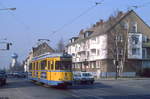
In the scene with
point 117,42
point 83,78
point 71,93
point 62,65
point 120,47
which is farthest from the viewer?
point 120,47

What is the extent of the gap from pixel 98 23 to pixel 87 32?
484 cm

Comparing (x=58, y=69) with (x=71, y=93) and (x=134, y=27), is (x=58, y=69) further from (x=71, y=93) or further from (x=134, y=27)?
(x=134, y=27)

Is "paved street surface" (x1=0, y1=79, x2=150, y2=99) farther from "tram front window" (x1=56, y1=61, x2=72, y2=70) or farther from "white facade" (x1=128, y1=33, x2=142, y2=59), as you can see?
"white facade" (x1=128, y1=33, x2=142, y2=59)

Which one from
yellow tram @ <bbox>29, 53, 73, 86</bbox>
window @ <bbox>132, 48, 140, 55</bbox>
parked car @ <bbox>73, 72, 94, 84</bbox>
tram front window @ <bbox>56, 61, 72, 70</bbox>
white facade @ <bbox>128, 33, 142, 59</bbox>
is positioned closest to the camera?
yellow tram @ <bbox>29, 53, 73, 86</bbox>

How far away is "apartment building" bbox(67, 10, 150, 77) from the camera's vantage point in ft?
203

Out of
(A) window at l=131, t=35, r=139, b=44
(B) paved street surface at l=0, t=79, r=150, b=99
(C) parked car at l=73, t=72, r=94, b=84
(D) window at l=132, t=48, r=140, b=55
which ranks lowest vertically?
(B) paved street surface at l=0, t=79, r=150, b=99

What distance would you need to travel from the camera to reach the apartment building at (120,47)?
6200cm

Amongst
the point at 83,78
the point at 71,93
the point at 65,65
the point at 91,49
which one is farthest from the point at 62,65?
the point at 91,49

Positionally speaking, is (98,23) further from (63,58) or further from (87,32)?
(63,58)

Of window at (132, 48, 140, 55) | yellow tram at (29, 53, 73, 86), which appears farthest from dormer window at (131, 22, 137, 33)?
yellow tram at (29, 53, 73, 86)

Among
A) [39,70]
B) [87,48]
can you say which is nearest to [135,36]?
[87,48]

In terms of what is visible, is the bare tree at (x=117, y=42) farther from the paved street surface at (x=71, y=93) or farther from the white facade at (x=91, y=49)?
the paved street surface at (x=71, y=93)

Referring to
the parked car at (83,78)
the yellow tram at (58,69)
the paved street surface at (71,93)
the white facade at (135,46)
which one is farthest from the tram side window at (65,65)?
the white facade at (135,46)

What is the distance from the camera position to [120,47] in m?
61.7
